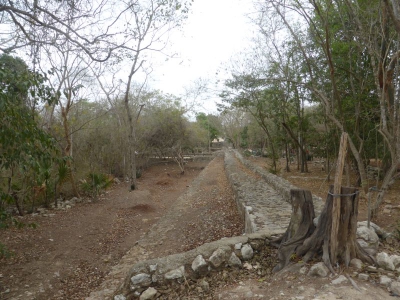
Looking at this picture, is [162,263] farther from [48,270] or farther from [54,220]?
[54,220]

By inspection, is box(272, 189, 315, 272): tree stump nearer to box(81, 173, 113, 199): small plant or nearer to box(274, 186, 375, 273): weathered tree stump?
box(274, 186, 375, 273): weathered tree stump

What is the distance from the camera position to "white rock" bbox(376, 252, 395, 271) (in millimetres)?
3202

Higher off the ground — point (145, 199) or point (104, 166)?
point (104, 166)

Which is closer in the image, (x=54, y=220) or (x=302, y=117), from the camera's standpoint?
(x=54, y=220)

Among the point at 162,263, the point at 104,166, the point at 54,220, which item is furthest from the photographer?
the point at 104,166

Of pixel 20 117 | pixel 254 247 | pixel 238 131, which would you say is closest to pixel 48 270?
pixel 20 117

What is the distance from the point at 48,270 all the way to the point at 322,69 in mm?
11074

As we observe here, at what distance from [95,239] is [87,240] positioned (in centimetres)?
21

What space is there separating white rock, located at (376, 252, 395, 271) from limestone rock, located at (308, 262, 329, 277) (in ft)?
2.03

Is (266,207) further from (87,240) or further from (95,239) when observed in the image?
(87,240)

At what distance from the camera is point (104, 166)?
18125 millimetres

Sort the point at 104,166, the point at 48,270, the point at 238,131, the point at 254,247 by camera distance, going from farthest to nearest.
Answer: the point at 238,131 → the point at 104,166 → the point at 48,270 → the point at 254,247

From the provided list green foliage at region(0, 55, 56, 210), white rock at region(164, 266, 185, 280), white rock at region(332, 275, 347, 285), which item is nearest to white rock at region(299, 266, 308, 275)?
white rock at region(332, 275, 347, 285)

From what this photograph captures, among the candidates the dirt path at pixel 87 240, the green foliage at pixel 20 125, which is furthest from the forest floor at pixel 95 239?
the green foliage at pixel 20 125
